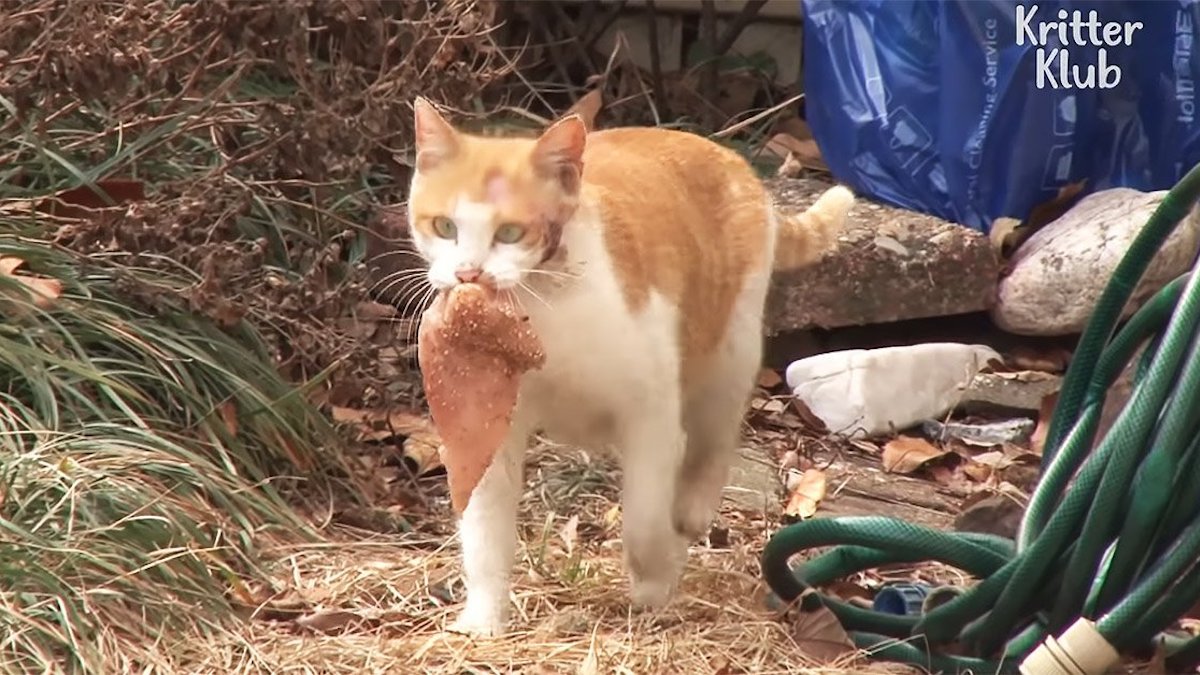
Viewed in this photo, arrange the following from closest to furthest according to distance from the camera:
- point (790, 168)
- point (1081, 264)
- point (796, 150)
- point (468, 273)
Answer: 1. point (468, 273)
2. point (1081, 264)
3. point (790, 168)
4. point (796, 150)

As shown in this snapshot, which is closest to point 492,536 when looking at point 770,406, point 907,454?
point 907,454

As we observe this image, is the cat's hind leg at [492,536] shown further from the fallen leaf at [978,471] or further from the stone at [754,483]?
the fallen leaf at [978,471]

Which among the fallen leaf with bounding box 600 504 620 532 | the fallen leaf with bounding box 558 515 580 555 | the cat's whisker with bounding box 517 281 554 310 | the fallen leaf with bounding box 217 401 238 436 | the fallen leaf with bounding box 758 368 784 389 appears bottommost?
the fallen leaf with bounding box 758 368 784 389

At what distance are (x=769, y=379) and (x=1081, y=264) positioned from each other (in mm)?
840

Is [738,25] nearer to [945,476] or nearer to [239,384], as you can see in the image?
[945,476]

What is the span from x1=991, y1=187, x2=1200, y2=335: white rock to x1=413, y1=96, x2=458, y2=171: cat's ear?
2359mm

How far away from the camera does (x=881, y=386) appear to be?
462cm

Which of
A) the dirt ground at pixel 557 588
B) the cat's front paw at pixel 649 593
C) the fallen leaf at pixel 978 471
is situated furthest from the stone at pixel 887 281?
the cat's front paw at pixel 649 593

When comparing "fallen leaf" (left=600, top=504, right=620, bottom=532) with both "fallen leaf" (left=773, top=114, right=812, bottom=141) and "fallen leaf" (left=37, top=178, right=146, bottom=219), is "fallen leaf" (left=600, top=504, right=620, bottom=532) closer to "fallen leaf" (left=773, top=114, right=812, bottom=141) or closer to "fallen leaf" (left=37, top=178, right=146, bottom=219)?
"fallen leaf" (left=37, top=178, right=146, bottom=219)

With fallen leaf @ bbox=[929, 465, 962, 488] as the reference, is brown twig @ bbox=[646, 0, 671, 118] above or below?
above

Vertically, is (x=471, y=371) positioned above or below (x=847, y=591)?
above

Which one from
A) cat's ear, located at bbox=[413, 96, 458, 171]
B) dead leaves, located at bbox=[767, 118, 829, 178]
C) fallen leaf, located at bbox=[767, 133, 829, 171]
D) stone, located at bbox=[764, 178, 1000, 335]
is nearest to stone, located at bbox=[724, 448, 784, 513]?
stone, located at bbox=[764, 178, 1000, 335]

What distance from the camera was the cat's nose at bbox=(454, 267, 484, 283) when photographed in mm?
2791

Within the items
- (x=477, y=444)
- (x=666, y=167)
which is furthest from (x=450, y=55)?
(x=477, y=444)
